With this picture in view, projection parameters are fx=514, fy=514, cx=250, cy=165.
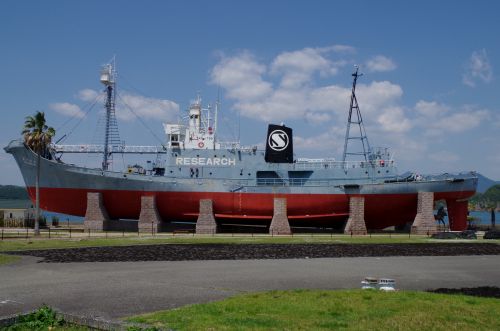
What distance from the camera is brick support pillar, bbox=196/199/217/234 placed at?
49.2 meters

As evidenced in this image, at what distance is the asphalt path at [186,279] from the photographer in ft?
44.6

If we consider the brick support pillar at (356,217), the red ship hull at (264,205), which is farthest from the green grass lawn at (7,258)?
the brick support pillar at (356,217)

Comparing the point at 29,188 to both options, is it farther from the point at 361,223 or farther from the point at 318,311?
the point at 318,311

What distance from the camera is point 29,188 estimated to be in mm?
55094

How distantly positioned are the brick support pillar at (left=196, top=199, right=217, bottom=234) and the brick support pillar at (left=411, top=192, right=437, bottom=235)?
19247mm

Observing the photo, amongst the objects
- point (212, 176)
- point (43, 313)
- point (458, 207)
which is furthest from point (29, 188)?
point (43, 313)

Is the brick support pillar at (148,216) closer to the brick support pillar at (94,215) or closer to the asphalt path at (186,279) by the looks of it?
the brick support pillar at (94,215)

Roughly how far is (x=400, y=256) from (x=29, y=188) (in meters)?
41.9

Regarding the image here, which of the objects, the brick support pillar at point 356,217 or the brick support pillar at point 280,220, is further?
the brick support pillar at point 356,217

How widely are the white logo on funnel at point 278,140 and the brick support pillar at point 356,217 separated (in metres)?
9.18

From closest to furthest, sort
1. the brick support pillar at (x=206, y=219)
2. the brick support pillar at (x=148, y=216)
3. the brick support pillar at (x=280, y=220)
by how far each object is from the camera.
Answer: the brick support pillar at (x=280, y=220)
the brick support pillar at (x=206, y=219)
the brick support pillar at (x=148, y=216)

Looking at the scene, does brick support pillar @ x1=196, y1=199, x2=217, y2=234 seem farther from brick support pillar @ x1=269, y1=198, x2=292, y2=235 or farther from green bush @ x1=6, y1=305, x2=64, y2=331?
green bush @ x1=6, y1=305, x2=64, y2=331

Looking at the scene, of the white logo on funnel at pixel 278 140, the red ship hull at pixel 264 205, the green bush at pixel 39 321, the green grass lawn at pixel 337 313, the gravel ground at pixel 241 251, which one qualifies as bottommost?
the gravel ground at pixel 241 251

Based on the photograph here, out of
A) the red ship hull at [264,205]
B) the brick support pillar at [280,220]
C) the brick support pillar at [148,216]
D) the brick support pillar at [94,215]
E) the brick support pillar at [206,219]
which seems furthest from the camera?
the red ship hull at [264,205]
